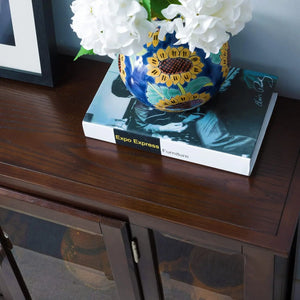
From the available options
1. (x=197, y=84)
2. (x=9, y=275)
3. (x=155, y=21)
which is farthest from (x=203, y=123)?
(x=9, y=275)

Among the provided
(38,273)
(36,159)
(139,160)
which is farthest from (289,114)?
(38,273)

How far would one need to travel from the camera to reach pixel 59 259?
2.97ft

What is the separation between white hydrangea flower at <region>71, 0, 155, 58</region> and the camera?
22.8 inches

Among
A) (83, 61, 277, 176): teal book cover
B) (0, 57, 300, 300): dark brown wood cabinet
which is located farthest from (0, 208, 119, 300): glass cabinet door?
(83, 61, 277, 176): teal book cover

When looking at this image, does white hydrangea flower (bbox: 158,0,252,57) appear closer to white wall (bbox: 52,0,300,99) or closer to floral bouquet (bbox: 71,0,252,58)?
floral bouquet (bbox: 71,0,252,58)

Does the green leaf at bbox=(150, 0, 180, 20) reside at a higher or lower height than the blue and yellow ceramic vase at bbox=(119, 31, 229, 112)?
higher

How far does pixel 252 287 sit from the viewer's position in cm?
72

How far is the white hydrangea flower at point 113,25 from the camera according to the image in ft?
1.90

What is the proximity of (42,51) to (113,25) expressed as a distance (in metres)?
0.29

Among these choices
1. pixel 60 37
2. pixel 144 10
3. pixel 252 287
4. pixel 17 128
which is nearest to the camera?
pixel 144 10

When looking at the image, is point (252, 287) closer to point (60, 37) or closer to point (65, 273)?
point (65, 273)

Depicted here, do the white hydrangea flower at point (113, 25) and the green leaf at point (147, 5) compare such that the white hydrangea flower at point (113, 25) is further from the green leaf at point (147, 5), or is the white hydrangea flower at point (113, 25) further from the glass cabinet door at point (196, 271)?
the glass cabinet door at point (196, 271)

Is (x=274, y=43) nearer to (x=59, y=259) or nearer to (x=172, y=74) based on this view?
(x=172, y=74)

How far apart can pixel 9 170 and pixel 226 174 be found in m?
0.31
